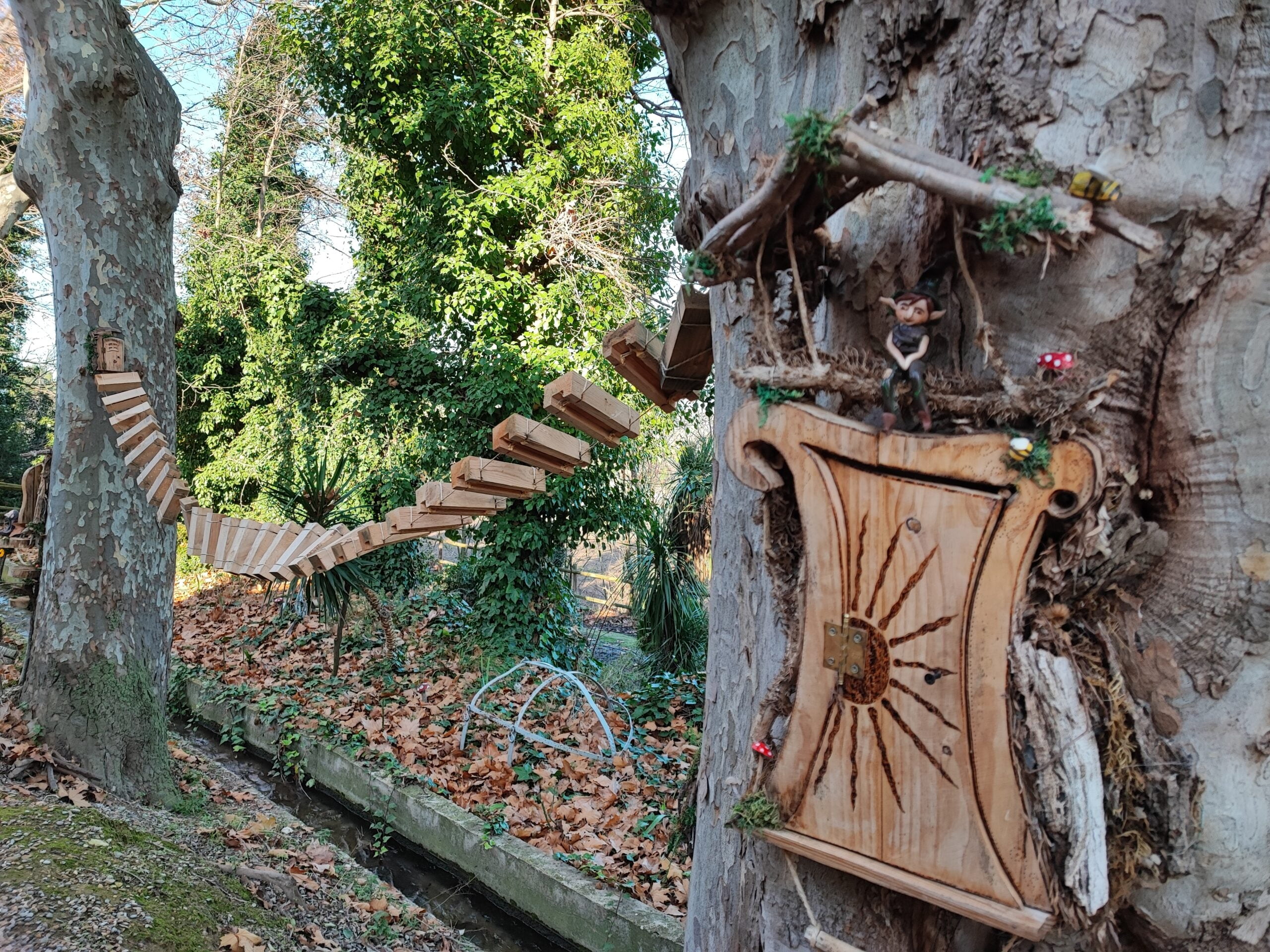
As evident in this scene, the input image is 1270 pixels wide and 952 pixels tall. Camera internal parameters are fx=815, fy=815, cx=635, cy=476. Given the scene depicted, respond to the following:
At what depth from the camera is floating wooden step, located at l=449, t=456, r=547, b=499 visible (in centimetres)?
347

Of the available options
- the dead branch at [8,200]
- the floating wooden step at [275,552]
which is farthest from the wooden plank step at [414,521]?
the dead branch at [8,200]

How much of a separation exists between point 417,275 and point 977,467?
827cm

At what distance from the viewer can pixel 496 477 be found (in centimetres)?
350

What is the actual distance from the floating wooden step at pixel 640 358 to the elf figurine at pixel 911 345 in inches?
68.4

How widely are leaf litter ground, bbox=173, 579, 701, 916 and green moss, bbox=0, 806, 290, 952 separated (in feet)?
5.58

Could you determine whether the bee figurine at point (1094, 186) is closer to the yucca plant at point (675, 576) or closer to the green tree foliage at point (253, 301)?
the yucca plant at point (675, 576)

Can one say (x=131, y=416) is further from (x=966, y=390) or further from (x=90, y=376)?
(x=966, y=390)

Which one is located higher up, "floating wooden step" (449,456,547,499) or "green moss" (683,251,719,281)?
"green moss" (683,251,719,281)

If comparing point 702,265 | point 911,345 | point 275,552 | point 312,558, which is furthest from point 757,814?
point 275,552

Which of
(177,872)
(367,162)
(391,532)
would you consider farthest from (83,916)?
(367,162)

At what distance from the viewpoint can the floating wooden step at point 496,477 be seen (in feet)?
11.4

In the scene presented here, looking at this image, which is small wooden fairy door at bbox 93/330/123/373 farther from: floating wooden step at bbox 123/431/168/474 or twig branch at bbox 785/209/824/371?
twig branch at bbox 785/209/824/371

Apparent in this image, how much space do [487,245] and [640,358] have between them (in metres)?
5.37

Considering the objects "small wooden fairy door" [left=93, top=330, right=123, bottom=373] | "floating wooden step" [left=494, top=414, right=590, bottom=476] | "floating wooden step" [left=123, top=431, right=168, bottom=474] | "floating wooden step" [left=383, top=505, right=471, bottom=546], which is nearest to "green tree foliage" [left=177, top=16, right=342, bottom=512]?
"small wooden fairy door" [left=93, top=330, right=123, bottom=373]
